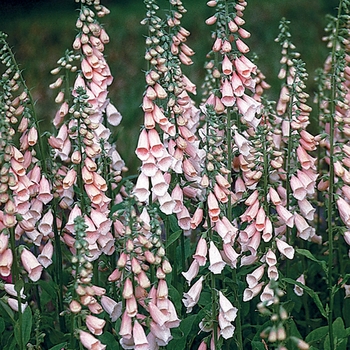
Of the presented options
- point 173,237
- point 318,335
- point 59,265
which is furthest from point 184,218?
point 318,335

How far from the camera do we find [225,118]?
3957 millimetres

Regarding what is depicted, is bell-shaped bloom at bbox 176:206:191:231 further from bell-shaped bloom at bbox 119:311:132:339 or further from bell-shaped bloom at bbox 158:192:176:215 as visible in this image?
bell-shaped bloom at bbox 119:311:132:339

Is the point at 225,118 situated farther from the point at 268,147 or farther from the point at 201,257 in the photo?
the point at 201,257

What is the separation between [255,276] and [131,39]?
31.1 ft

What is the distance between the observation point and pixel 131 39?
41.4ft

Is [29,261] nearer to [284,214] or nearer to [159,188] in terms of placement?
[159,188]

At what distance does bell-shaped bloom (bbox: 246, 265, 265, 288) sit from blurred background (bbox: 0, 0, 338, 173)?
570cm

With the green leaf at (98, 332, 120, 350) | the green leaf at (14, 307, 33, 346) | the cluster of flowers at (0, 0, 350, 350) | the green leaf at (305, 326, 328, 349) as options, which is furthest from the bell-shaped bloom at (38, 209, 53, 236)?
the green leaf at (305, 326, 328, 349)

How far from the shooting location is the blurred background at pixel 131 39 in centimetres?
1058

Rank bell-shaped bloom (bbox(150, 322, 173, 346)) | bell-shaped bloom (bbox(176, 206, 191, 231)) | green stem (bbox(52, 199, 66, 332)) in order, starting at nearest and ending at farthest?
bell-shaped bloom (bbox(150, 322, 173, 346)) → bell-shaped bloom (bbox(176, 206, 191, 231)) → green stem (bbox(52, 199, 66, 332))

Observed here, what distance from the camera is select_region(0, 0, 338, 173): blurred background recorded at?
10.6 meters

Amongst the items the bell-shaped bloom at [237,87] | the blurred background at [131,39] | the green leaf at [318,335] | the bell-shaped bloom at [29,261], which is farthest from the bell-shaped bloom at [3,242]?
the blurred background at [131,39]

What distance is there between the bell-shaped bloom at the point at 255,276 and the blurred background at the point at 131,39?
224 inches

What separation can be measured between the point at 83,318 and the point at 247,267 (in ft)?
4.23
